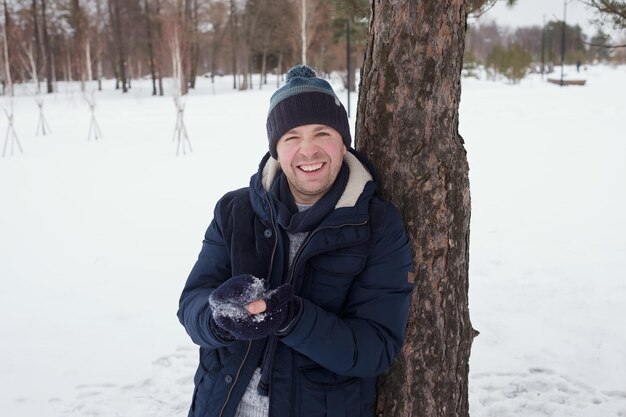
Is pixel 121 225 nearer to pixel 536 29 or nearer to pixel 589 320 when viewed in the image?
pixel 589 320

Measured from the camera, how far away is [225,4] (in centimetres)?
3569

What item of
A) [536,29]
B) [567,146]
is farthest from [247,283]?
[536,29]

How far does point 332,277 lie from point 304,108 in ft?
1.77

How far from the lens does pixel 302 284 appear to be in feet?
5.26

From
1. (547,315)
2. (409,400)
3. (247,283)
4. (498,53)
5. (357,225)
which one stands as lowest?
(547,315)

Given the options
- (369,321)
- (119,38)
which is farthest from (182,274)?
(119,38)

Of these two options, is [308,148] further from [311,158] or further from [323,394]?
[323,394]

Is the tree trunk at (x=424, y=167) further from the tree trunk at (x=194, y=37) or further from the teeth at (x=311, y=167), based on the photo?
the tree trunk at (x=194, y=37)

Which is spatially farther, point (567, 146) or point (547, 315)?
point (567, 146)

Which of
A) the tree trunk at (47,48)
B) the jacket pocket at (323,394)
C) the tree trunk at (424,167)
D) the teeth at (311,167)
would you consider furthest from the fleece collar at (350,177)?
the tree trunk at (47,48)

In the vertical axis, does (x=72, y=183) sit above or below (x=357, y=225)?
below

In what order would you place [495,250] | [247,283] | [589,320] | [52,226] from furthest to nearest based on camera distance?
1. [52,226]
2. [495,250]
3. [589,320]
4. [247,283]

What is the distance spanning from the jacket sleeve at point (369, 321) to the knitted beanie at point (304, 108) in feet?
1.19

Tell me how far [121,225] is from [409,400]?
203 inches
